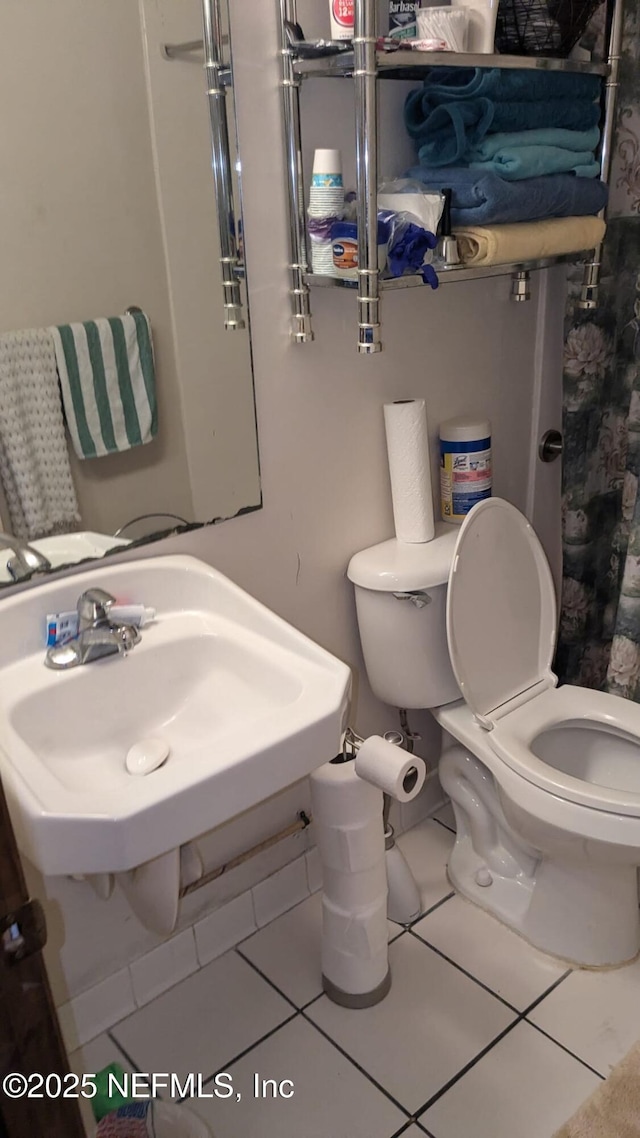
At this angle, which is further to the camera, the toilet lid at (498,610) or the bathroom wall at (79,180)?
the toilet lid at (498,610)

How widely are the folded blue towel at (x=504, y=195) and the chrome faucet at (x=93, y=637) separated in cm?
81

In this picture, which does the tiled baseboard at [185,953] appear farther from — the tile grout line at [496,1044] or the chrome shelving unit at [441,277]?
the chrome shelving unit at [441,277]

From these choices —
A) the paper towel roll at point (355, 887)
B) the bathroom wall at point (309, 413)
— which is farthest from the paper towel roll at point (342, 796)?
the bathroom wall at point (309, 413)

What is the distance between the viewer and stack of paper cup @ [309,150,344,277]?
4.33 feet

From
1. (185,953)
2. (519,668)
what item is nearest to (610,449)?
(519,668)

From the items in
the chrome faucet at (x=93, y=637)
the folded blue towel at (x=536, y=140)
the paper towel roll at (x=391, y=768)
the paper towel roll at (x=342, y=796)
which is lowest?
the paper towel roll at (x=342, y=796)

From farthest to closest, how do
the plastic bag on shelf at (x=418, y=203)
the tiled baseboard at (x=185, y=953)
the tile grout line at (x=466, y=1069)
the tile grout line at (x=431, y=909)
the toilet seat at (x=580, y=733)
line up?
1. the tile grout line at (x=431, y=909)
2. the toilet seat at (x=580, y=733)
3. the tiled baseboard at (x=185, y=953)
4. the tile grout line at (x=466, y=1069)
5. the plastic bag on shelf at (x=418, y=203)

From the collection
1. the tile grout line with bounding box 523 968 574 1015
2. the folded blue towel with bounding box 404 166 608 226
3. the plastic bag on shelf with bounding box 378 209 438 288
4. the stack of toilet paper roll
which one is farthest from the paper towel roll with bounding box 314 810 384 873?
the folded blue towel with bounding box 404 166 608 226

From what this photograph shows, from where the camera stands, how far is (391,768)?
1.29 m

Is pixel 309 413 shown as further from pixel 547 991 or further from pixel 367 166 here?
pixel 547 991

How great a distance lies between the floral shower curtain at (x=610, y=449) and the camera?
66.2 inches

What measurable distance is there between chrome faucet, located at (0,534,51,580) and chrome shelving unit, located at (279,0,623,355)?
0.55 meters

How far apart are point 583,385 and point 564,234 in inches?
15.8

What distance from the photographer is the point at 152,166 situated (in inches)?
49.3
